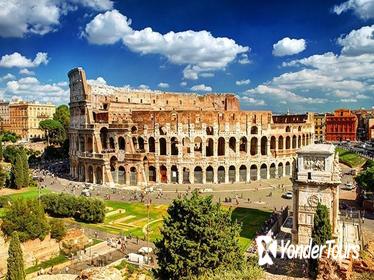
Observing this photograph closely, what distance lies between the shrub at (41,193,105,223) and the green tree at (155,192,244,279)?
65.8 ft

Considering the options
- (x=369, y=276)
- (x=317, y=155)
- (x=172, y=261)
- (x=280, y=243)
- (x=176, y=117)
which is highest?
(x=176, y=117)

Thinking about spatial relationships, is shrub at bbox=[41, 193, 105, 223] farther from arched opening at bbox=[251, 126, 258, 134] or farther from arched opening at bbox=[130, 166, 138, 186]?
arched opening at bbox=[251, 126, 258, 134]

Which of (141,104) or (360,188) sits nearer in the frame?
(360,188)

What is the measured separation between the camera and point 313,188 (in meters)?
32.5

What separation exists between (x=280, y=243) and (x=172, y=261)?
15.4m

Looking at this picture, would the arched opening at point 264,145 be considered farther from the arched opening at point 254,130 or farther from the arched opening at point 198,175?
the arched opening at point 198,175

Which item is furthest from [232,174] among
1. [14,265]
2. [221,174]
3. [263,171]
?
[14,265]

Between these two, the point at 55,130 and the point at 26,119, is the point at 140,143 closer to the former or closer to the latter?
the point at 55,130

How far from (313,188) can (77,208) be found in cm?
2508

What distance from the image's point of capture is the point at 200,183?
65.9 metres

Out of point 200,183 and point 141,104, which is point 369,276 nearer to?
point 200,183

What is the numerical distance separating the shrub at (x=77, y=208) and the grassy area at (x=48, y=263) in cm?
750

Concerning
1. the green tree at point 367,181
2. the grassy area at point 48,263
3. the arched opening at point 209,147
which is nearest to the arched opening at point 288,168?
the arched opening at point 209,147

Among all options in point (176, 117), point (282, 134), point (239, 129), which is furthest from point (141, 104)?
point (282, 134)
